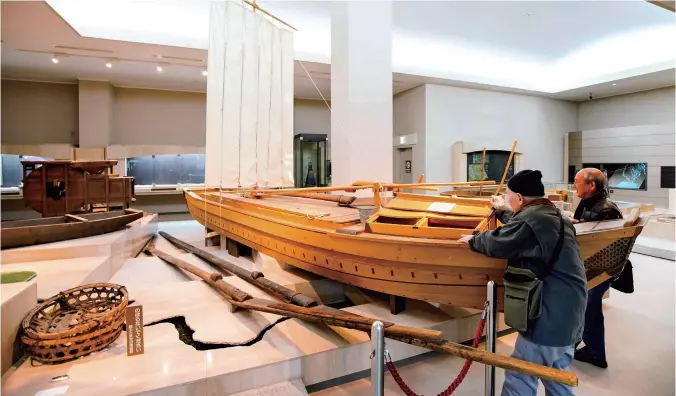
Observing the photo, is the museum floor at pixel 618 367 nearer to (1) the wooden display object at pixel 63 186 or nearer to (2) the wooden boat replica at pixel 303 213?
(2) the wooden boat replica at pixel 303 213

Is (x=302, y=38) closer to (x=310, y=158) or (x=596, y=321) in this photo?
(x=310, y=158)

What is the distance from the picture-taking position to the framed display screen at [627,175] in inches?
430

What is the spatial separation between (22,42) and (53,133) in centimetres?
384

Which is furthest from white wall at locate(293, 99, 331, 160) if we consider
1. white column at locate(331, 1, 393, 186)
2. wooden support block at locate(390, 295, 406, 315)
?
wooden support block at locate(390, 295, 406, 315)

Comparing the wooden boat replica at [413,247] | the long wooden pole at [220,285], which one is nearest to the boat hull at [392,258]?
the wooden boat replica at [413,247]

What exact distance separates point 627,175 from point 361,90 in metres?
9.83

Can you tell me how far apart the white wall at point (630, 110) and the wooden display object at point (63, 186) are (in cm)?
1371

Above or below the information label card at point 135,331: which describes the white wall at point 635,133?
above

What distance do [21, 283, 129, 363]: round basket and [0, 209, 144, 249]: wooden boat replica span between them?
1915 millimetres

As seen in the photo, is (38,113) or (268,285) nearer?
(268,285)

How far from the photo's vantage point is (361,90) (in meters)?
6.08

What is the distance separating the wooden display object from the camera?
5.85 meters

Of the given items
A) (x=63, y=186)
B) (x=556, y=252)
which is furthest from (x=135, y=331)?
(x=63, y=186)

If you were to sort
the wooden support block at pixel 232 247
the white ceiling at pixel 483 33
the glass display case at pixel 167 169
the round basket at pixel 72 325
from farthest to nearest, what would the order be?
the glass display case at pixel 167 169
the white ceiling at pixel 483 33
the wooden support block at pixel 232 247
the round basket at pixel 72 325
